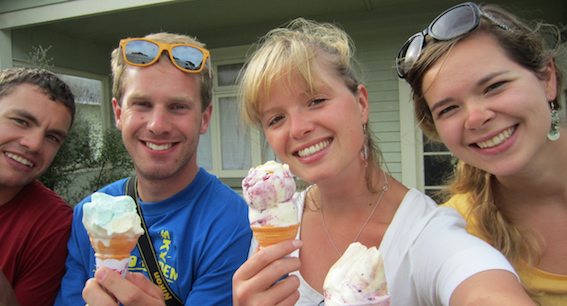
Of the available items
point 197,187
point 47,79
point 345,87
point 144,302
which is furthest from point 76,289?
point 345,87

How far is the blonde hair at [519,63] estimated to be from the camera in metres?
1.59

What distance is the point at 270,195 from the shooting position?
1.45 meters

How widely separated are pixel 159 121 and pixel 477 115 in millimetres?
1649

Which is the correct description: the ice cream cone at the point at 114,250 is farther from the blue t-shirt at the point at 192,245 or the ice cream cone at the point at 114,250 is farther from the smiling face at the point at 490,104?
the smiling face at the point at 490,104

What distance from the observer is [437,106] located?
64.7 inches

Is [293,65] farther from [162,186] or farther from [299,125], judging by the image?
[162,186]

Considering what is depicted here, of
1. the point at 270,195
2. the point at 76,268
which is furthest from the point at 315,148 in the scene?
the point at 76,268

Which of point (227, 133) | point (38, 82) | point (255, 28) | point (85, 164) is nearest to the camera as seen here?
point (38, 82)

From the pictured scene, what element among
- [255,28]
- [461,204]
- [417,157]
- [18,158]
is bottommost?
[417,157]

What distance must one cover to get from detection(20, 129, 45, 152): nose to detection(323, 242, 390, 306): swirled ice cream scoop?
6.88ft

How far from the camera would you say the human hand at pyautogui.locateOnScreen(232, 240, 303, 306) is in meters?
1.36

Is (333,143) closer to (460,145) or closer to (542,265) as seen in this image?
(460,145)

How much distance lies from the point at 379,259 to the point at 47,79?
2.48 metres

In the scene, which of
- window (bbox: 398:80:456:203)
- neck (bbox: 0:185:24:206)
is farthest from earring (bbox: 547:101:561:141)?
window (bbox: 398:80:456:203)
